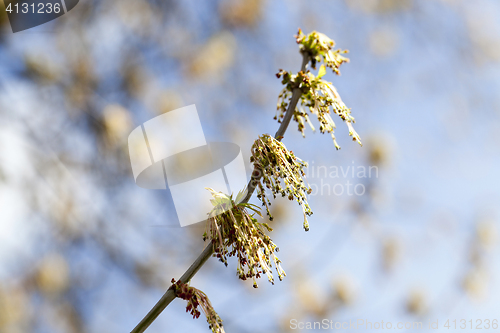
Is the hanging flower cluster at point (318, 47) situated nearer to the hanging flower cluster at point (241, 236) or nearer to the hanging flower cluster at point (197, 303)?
the hanging flower cluster at point (241, 236)

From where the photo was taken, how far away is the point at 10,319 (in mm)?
3303

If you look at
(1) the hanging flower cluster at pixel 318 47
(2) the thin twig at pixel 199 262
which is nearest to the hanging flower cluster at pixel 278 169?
(2) the thin twig at pixel 199 262

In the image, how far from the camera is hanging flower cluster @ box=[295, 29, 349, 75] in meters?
1.37

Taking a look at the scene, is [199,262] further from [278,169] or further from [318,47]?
[318,47]

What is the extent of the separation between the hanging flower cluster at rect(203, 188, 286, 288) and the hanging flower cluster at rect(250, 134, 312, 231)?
12 cm

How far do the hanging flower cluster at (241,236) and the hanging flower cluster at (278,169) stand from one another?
122 mm

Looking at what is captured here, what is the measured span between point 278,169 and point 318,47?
46 centimetres

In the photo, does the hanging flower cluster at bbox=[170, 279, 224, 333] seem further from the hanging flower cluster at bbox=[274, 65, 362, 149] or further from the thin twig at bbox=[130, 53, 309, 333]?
the hanging flower cluster at bbox=[274, 65, 362, 149]

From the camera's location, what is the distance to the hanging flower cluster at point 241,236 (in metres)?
1.33

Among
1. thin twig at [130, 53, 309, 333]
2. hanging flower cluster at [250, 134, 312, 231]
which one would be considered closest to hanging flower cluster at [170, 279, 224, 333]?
thin twig at [130, 53, 309, 333]

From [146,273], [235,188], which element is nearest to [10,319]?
[146,273]

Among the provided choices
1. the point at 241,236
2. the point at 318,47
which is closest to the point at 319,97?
the point at 318,47

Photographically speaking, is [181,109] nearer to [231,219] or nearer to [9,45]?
[9,45]

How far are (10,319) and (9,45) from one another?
2291 mm
